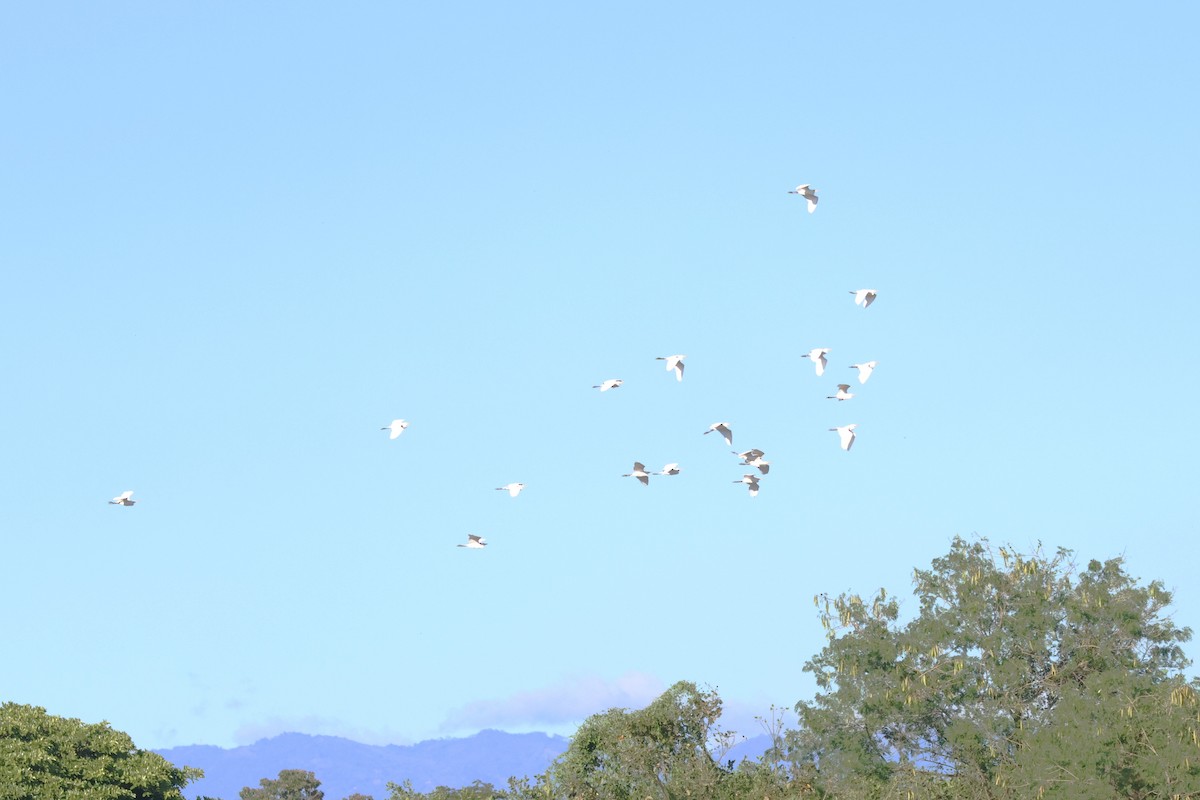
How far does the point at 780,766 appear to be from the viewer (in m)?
50.2

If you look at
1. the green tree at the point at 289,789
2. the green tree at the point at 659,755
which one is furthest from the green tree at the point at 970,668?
the green tree at the point at 289,789

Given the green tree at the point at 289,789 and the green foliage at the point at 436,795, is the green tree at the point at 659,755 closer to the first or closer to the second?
the green foliage at the point at 436,795

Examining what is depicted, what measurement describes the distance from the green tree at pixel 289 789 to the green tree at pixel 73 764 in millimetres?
78644

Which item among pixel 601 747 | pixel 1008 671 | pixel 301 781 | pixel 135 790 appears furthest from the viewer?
pixel 301 781

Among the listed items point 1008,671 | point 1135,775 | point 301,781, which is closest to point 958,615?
point 1008,671

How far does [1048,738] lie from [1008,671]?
12.0m

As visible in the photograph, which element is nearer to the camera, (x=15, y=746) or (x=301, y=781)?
(x=15, y=746)

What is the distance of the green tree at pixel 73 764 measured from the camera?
147 feet

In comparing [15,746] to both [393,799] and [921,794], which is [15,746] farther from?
[921,794]

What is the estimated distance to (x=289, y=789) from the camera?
128 metres

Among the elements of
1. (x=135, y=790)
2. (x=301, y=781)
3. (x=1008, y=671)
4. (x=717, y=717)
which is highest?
(x=301, y=781)

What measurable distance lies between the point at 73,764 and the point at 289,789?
274 feet

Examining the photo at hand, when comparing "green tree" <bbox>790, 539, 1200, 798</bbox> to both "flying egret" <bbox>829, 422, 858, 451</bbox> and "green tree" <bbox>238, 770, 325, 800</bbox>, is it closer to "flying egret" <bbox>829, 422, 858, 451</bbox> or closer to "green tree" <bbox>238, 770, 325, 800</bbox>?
"flying egret" <bbox>829, 422, 858, 451</bbox>

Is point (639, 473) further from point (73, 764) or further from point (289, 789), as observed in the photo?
point (289, 789)
